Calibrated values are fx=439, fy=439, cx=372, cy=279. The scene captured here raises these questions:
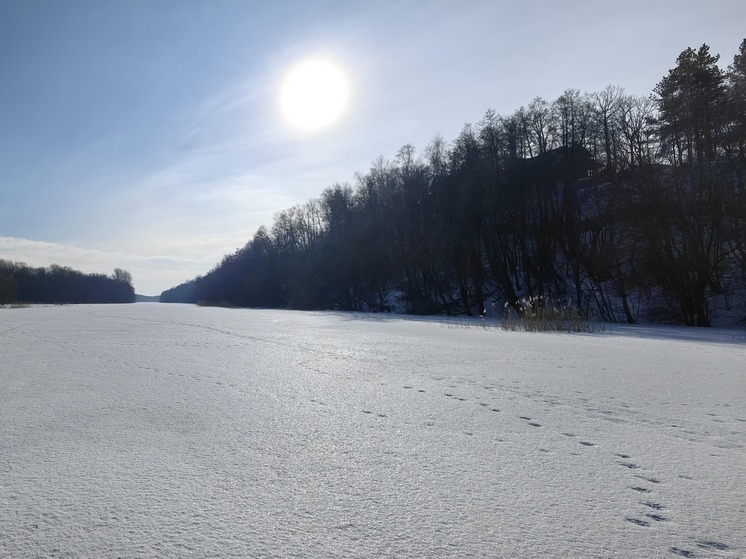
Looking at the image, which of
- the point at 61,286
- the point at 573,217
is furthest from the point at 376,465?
the point at 61,286

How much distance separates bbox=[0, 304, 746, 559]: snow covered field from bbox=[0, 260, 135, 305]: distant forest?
89113 millimetres

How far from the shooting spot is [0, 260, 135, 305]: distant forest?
86188mm

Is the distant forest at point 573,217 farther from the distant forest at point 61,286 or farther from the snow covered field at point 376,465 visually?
the distant forest at point 61,286

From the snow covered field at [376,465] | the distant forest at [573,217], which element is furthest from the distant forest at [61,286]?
the snow covered field at [376,465]

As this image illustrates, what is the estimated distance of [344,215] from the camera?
43656 millimetres

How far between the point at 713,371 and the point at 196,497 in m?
5.18

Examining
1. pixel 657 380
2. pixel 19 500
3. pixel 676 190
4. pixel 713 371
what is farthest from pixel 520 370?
pixel 676 190

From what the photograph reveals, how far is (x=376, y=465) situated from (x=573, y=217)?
2390 centimetres

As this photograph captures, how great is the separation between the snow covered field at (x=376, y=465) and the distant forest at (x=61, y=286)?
8911 centimetres

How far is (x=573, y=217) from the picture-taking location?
23141 mm

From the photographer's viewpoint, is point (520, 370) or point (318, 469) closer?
point (318, 469)

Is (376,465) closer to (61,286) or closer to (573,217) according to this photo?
(573,217)

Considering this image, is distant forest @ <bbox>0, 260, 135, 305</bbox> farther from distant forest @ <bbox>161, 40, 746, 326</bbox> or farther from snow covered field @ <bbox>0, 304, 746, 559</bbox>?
snow covered field @ <bbox>0, 304, 746, 559</bbox>

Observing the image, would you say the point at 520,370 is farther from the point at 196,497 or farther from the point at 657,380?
the point at 196,497
